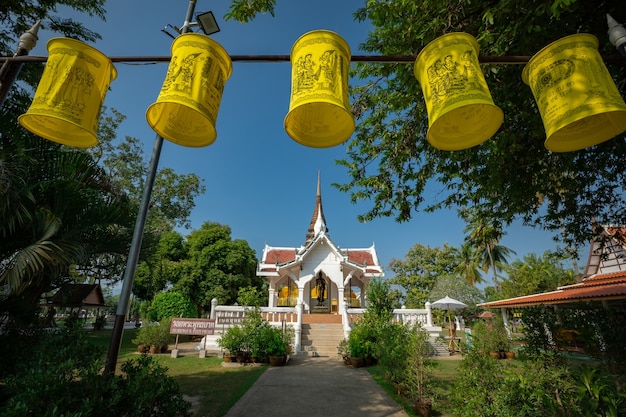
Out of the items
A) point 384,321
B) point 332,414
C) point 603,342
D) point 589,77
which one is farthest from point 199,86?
point 384,321

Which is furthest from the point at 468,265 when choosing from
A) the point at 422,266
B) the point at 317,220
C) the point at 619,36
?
the point at 619,36

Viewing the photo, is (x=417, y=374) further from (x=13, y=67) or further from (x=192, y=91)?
(x=13, y=67)

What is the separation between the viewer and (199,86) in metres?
2.36

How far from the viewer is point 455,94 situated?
2.15m

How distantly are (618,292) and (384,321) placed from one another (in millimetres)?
8612

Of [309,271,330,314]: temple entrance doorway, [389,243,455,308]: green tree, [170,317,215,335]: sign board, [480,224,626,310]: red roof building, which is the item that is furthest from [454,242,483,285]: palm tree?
[170,317,215,335]: sign board

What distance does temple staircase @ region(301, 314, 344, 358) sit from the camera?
13.4 meters

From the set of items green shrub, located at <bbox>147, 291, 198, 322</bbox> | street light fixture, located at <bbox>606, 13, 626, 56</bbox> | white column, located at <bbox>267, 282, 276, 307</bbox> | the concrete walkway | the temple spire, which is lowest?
the concrete walkway

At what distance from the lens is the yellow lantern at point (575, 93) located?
213 centimetres

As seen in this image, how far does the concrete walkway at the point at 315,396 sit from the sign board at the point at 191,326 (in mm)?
3173

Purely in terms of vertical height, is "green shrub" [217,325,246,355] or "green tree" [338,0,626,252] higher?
"green tree" [338,0,626,252]

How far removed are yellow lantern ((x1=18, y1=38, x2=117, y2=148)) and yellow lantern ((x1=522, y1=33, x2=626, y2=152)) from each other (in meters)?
3.68

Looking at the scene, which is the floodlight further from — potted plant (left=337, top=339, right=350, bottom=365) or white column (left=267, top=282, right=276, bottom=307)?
white column (left=267, top=282, right=276, bottom=307)

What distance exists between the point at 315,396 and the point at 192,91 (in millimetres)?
6817
